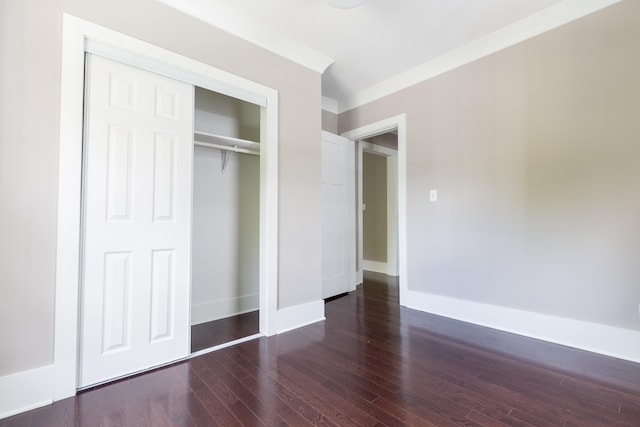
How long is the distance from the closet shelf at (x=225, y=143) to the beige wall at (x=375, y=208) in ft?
10.0

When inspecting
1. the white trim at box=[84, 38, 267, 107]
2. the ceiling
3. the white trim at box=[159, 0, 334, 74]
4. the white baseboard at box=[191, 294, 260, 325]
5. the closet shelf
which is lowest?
the white baseboard at box=[191, 294, 260, 325]

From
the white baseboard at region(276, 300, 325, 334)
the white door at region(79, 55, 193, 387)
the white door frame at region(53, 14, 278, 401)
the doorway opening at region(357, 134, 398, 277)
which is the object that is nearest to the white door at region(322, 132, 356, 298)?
the white baseboard at region(276, 300, 325, 334)

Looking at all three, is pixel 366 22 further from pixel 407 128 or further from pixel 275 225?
pixel 275 225

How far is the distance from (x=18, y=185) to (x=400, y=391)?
2319 millimetres

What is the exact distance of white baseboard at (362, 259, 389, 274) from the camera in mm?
5295

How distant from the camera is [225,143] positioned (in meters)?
2.79

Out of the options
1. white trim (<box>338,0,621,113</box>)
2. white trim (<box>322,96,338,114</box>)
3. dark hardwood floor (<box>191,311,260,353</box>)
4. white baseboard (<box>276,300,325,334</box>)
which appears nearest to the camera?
white trim (<box>338,0,621,113</box>)

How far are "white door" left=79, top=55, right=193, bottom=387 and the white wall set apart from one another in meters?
0.75


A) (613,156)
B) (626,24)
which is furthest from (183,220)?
(626,24)

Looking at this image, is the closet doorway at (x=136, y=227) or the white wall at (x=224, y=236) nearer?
the closet doorway at (x=136, y=227)

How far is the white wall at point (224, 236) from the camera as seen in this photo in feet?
9.14

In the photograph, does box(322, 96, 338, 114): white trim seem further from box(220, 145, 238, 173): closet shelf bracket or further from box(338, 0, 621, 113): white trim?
box(220, 145, 238, 173): closet shelf bracket

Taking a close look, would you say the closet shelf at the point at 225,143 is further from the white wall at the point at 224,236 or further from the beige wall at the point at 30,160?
the beige wall at the point at 30,160


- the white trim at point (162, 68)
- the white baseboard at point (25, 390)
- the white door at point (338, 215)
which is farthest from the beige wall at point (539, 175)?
the white baseboard at point (25, 390)
